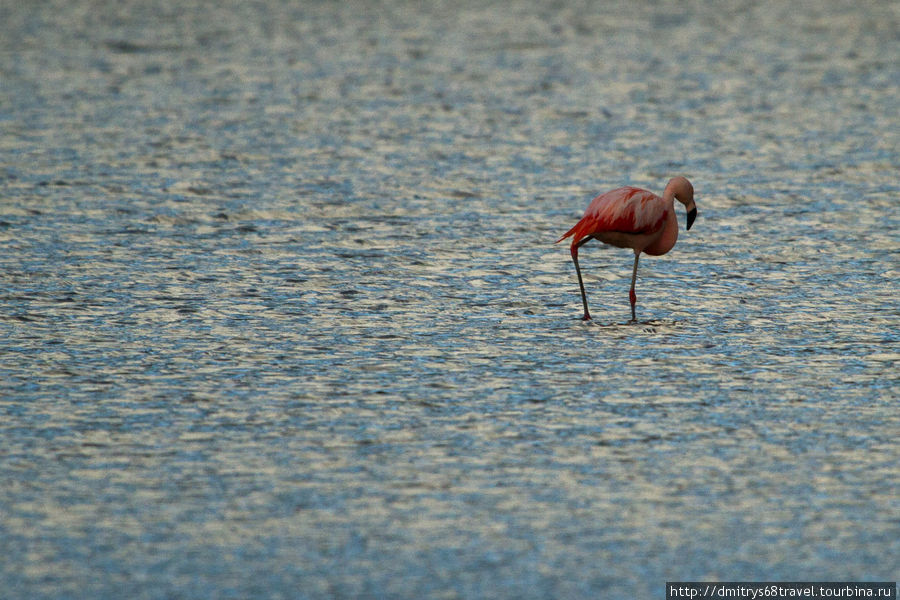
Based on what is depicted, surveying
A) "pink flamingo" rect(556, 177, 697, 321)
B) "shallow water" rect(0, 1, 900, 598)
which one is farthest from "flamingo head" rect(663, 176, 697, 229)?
"shallow water" rect(0, 1, 900, 598)

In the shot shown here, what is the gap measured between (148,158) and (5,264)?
400 cm

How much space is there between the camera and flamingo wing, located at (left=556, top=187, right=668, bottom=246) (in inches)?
400

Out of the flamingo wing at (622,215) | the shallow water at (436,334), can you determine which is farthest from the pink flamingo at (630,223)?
the shallow water at (436,334)

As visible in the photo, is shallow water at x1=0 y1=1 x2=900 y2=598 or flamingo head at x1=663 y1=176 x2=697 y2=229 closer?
shallow water at x1=0 y1=1 x2=900 y2=598

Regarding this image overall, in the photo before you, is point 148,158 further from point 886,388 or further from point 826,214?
point 886,388

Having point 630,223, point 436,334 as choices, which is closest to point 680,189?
point 630,223

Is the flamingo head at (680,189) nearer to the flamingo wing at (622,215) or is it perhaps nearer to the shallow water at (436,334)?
the flamingo wing at (622,215)

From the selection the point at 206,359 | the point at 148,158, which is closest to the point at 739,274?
the point at 206,359

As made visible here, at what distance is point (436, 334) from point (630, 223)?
1.57 m

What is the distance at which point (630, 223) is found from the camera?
10.2 meters

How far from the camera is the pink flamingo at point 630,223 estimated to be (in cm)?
1016

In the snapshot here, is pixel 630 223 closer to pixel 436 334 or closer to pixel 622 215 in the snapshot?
pixel 622 215

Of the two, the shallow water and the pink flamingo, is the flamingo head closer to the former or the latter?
the pink flamingo

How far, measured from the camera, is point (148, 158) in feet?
49.8
